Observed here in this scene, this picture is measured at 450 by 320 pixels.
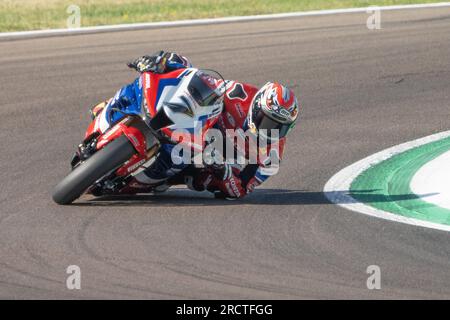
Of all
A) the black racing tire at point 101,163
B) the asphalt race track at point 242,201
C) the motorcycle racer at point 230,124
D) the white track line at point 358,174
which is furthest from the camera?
the motorcycle racer at point 230,124

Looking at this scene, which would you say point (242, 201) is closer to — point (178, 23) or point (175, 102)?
point (175, 102)

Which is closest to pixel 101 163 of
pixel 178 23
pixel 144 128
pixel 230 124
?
pixel 144 128

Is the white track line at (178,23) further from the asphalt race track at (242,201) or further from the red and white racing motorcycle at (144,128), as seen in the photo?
the red and white racing motorcycle at (144,128)

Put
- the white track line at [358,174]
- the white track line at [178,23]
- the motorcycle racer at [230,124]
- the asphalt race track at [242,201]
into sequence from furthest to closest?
1. the white track line at [178,23]
2. the motorcycle racer at [230,124]
3. the white track line at [358,174]
4. the asphalt race track at [242,201]

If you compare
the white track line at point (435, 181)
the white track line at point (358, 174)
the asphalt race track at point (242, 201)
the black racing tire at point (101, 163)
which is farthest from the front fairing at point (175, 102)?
the white track line at point (435, 181)

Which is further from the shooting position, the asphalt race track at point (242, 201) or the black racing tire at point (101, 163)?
the black racing tire at point (101, 163)

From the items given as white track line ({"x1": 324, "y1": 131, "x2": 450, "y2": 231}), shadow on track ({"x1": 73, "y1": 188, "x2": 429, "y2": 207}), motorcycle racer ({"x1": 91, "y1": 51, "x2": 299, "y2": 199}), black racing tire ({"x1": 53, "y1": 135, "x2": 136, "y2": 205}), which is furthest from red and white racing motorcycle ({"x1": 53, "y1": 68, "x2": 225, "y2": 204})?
white track line ({"x1": 324, "y1": 131, "x2": 450, "y2": 231})

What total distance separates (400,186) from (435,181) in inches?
12.8

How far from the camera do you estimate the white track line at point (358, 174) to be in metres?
8.98

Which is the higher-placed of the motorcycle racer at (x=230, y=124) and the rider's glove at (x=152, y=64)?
the rider's glove at (x=152, y=64)

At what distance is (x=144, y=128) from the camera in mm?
9000

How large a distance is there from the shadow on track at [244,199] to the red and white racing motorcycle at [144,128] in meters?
0.21
